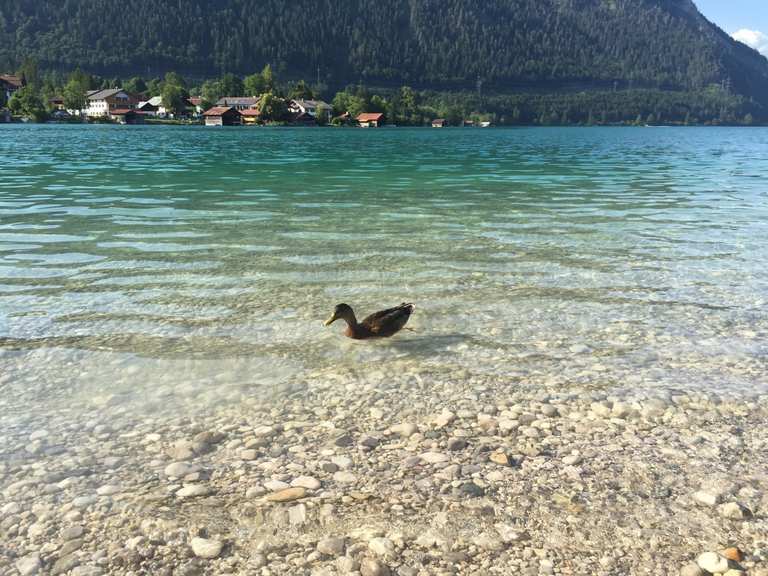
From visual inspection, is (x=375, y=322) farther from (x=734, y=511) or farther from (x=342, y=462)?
(x=734, y=511)

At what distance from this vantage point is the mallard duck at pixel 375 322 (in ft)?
25.6

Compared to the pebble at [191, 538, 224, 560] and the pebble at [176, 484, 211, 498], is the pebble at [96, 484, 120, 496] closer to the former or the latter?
the pebble at [176, 484, 211, 498]

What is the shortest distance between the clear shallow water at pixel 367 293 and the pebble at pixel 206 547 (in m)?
2.31

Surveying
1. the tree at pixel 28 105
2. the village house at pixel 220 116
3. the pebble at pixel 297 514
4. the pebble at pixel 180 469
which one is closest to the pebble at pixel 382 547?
the pebble at pixel 297 514

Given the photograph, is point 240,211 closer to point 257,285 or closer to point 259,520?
point 257,285

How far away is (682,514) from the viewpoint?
14.5 feet

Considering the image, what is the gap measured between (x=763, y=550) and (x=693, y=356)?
3.84 metres

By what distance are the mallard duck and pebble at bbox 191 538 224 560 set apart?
12.6ft

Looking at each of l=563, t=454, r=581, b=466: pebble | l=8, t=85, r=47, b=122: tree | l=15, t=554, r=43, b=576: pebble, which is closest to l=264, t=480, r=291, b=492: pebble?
l=15, t=554, r=43, b=576: pebble

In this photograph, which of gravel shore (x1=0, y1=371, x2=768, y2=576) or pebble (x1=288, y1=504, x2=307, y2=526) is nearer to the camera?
gravel shore (x1=0, y1=371, x2=768, y2=576)

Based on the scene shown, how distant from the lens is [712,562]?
12.8 feet

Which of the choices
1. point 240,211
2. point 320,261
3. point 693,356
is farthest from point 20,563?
point 240,211

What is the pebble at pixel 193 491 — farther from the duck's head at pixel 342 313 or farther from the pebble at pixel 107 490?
the duck's head at pixel 342 313

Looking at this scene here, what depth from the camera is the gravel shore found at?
13.1 feet
